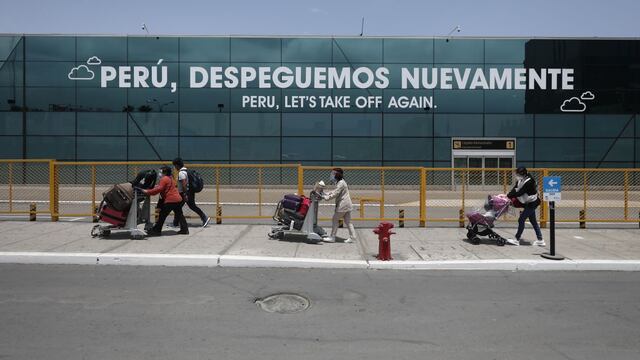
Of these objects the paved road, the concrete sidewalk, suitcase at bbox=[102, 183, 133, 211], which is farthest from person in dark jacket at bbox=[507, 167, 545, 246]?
suitcase at bbox=[102, 183, 133, 211]

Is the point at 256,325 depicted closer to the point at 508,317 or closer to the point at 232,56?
the point at 508,317

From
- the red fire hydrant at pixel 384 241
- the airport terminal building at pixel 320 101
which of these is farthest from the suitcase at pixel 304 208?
the airport terminal building at pixel 320 101

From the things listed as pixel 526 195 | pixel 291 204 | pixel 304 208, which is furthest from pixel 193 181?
pixel 526 195

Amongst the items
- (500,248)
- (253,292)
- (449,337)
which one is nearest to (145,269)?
(253,292)

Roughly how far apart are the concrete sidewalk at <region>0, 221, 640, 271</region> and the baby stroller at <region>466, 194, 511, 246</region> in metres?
0.21

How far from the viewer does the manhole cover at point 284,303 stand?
5.55 meters

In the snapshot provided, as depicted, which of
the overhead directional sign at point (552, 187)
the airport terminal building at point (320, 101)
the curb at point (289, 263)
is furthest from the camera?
the airport terminal building at point (320, 101)

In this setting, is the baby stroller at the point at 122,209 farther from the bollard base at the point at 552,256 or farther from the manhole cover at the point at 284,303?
the bollard base at the point at 552,256

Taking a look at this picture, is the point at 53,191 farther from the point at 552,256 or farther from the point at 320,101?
the point at 320,101

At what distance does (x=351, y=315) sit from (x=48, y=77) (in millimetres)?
26289

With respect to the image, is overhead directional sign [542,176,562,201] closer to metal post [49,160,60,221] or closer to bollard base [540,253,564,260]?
bollard base [540,253,564,260]

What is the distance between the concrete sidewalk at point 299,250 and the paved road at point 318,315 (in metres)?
0.39

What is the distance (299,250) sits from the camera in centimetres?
901

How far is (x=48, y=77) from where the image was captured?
84.2 ft
